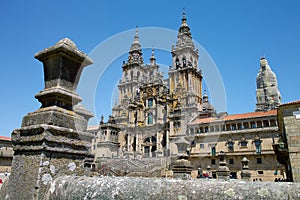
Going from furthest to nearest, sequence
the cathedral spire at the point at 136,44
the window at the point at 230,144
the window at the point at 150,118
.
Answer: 1. the cathedral spire at the point at 136,44
2. the window at the point at 150,118
3. the window at the point at 230,144

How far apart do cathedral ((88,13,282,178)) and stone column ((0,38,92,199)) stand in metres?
29.6

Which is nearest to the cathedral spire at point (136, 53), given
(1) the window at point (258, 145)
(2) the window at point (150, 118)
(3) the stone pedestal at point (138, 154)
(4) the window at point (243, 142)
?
(2) the window at point (150, 118)

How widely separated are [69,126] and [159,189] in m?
2.07

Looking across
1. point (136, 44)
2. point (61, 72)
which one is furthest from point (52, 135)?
point (136, 44)

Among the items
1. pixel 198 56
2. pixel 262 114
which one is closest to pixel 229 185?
pixel 262 114

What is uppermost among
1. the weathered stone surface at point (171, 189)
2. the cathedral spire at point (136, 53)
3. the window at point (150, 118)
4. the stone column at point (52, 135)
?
the cathedral spire at point (136, 53)

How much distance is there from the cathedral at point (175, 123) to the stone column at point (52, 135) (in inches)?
1164

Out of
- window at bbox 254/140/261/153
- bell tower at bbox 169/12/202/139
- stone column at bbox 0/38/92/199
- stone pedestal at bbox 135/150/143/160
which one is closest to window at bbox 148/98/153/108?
bell tower at bbox 169/12/202/139

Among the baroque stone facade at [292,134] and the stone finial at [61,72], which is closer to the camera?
the stone finial at [61,72]

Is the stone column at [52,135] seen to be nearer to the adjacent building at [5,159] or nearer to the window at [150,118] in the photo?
the adjacent building at [5,159]

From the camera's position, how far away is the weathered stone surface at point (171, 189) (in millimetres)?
1929

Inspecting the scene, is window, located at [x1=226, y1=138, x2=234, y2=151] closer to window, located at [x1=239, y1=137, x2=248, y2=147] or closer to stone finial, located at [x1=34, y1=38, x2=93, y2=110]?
window, located at [x1=239, y1=137, x2=248, y2=147]

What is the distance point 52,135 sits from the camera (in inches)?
131

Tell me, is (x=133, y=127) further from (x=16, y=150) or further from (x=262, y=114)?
(x=16, y=150)
